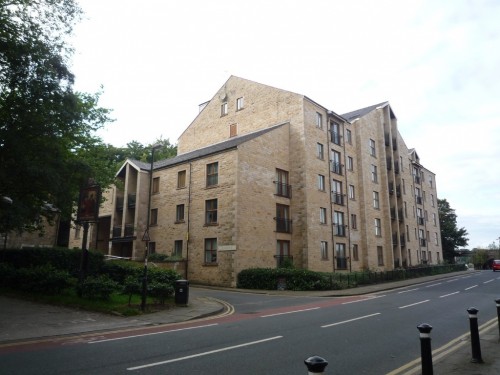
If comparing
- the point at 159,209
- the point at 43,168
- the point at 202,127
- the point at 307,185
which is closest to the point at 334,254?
the point at 307,185

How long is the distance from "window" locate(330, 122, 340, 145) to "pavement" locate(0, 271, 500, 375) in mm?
22631

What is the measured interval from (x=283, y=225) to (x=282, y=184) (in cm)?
336

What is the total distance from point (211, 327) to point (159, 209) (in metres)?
23.0

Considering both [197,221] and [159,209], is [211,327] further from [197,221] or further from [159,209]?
[159,209]

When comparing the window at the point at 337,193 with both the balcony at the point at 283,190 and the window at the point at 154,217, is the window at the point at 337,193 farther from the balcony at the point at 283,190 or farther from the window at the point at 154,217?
the window at the point at 154,217

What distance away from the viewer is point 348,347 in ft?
26.7

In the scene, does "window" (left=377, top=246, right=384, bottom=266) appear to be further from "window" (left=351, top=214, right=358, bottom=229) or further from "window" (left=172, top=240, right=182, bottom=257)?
"window" (left=172, top=240, right=182, bottom=257)

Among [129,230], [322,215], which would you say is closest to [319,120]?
[322,215]

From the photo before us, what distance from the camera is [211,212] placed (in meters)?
28.6

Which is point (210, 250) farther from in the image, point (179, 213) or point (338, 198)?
point (338, 198)

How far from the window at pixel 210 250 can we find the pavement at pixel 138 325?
9.01m

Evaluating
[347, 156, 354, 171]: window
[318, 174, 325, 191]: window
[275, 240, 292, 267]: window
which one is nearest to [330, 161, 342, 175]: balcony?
[318, 174, 325, 191]: window

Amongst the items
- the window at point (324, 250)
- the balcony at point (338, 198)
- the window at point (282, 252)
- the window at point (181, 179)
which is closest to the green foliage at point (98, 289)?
the window at point (282, 252)

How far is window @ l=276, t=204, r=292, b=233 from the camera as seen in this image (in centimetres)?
2992
